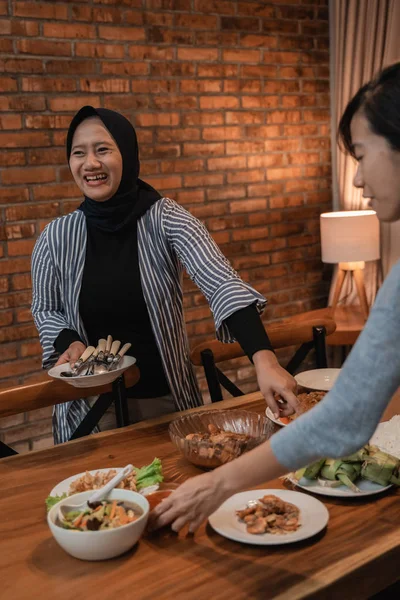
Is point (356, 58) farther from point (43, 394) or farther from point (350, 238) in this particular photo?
point (43, 394)

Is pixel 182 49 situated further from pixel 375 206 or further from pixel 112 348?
pixel 375 206

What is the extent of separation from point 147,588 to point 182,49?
10.3 ft

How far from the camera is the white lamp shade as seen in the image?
3.90m

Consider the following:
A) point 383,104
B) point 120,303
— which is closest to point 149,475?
point 120,303

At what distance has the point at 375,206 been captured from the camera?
1106mm

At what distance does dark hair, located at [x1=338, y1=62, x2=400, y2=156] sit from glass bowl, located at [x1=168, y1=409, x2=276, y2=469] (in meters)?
0.71

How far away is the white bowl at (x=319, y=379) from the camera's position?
2.06m

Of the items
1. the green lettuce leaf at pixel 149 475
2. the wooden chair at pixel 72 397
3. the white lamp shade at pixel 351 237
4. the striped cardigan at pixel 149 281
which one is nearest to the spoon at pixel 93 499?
the green lettuce leaf at pixel 149 475

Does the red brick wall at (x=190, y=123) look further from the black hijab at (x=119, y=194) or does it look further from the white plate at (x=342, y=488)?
the white plate at (x=342, y=488)

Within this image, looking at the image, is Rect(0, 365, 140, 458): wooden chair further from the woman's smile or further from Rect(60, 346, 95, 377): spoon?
the woman's smile

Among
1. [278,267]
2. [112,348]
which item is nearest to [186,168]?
[278,267]

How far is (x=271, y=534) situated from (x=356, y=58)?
142 inches

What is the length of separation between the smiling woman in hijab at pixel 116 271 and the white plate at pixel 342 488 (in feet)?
2.42

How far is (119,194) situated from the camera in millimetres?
2111
